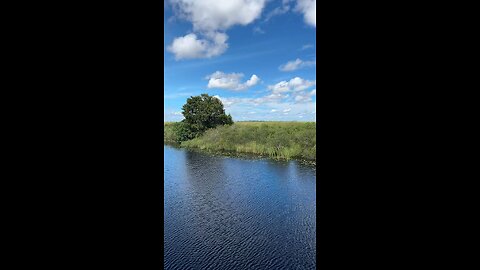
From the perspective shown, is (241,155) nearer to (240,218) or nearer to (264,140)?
(264,140)

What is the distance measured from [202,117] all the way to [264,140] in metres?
4.14

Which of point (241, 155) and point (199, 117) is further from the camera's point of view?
point (199, 117)

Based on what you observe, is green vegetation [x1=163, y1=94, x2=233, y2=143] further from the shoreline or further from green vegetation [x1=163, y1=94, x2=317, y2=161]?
the shoreline

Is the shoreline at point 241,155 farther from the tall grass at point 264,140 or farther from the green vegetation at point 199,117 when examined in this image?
the green vegetation at point 199,117

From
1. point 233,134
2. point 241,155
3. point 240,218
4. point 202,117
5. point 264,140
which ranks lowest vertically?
point 240,218

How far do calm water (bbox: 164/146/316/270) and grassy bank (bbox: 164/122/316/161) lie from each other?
1794mm

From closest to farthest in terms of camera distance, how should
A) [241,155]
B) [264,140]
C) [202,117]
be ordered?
[241,155]
[264,140]
[202,117]

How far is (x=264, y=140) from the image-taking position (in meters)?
12.2

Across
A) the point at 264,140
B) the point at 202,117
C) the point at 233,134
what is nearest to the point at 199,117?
the point at 202,117
